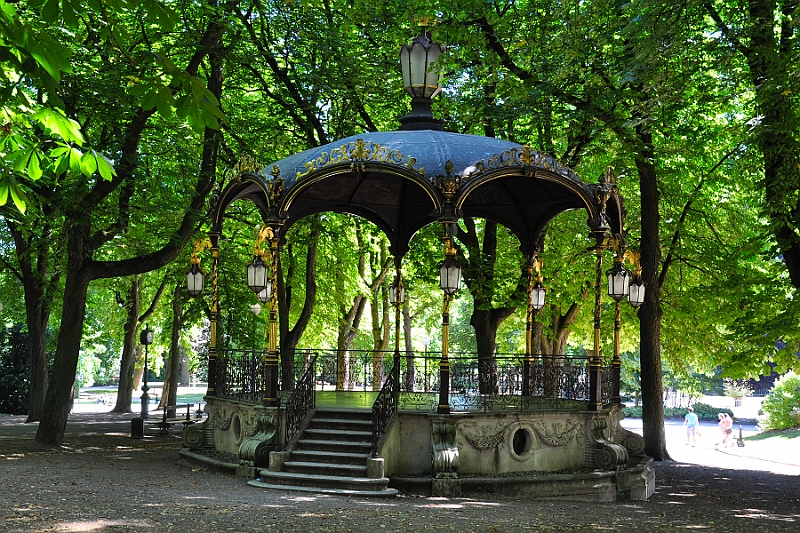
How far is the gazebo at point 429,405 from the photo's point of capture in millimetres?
14352

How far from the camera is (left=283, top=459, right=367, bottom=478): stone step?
13891mm

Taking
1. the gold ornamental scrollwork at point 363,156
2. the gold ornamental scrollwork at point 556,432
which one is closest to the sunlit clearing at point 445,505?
the gold ornamental scrollwork at point 556,432

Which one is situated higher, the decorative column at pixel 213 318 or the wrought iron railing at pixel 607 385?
the decorative column at pixel 213 318

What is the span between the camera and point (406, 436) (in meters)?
14.7

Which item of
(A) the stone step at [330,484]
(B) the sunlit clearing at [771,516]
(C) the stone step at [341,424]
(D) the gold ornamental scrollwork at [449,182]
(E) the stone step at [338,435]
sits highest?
(D) the gold ornamental scrollwork at [449,182]

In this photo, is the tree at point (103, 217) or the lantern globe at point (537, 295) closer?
the tree at point (103, 217)

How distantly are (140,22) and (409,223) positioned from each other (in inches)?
298

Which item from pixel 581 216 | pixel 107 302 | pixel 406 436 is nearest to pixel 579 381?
pixel 406 436

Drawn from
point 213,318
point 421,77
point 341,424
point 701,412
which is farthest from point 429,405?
point 701,412

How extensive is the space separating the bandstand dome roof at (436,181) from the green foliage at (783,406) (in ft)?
73.3

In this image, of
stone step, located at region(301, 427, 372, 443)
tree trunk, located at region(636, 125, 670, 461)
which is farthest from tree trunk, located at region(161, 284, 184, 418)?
tree trunk, located at region(636, 125, 670, 461)

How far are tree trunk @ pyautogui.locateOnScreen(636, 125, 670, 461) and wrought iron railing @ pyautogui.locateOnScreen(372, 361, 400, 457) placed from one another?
910 cm

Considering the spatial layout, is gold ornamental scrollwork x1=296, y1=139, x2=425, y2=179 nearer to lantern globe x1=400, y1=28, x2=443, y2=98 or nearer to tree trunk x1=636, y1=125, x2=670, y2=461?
lantern globe x1=400, y1=28, x2=443, y2=98

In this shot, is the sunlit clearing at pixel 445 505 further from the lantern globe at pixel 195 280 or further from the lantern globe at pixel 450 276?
the lantern globe at pixel 195 280
